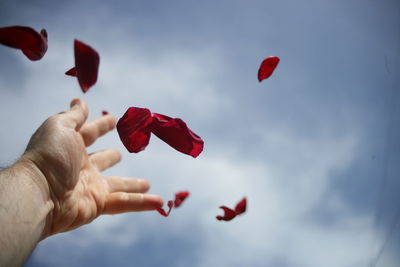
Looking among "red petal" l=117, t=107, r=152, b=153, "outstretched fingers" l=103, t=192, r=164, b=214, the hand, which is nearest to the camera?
"red petal" l=117, t=107, r=152, b=153

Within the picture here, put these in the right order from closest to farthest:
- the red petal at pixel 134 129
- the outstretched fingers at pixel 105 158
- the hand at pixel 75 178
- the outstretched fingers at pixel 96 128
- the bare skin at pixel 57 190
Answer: the red petal at pixel 134 129 → the bare skin at pixel 57 190 → the hand at pixel 75 178 → the outstretched fingers at pixel 96 128 → the outstretched fingers at pixel 105 158

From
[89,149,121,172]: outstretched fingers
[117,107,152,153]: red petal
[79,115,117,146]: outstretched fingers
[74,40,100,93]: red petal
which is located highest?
[74,40,100,93]: red petal

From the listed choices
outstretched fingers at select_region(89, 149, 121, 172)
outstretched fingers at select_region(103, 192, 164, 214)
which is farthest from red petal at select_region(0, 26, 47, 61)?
outstretched fingers at select_region(89, 149, 121, 172)

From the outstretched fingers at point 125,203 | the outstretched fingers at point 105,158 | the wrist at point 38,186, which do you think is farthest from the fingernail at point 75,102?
the outstretched fingers at point 125,203

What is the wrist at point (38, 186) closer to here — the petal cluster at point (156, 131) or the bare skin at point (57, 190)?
the bare skin at point (57, 190)

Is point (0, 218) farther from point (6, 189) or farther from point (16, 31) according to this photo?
point (16, 31)

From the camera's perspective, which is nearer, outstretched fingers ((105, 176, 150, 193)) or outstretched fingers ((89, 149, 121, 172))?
outstretched fingers ((105, 176, 150, 193))

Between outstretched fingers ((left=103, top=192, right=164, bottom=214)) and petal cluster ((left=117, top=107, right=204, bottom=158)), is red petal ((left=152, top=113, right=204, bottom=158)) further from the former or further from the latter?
outstretched fingers ((left=103, top=192, right=164, bottom=214))
